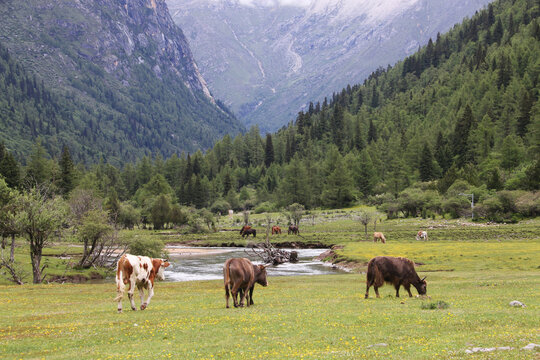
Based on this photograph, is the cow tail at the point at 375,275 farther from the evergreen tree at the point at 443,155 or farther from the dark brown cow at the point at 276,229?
the evergreen tree at the point at 443,155

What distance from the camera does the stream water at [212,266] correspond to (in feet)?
175

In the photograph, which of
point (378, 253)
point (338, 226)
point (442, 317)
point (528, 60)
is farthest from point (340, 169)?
point (442, 317)

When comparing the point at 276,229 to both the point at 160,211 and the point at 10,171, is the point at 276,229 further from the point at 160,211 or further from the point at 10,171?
the point at 10,171

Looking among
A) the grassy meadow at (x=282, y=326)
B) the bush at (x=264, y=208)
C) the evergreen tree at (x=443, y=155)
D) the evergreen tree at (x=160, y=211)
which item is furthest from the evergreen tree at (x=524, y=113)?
the grassy meadow at (x=282, y=326)

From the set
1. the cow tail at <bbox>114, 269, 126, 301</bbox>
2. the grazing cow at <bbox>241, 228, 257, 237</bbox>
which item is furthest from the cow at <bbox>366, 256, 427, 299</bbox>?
the grazing cow at <bbox>241, 228, 257, 237</bbox>

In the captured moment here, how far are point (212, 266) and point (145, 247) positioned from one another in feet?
33.4

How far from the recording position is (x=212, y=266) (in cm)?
6222

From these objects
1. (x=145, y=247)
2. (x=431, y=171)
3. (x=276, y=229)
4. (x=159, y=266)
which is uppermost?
(x=431, y=171)

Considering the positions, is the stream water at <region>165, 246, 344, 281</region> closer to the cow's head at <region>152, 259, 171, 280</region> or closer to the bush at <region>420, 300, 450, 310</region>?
the cow's head at <region>152, 259, 171, 280</region>

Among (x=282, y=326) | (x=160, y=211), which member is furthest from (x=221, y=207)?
(x=282, y=326)

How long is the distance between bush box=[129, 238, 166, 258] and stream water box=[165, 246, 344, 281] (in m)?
3.09

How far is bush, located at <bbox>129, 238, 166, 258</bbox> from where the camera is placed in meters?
56.3

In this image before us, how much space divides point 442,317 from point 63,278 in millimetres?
42780

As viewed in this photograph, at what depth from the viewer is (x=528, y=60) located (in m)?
185
